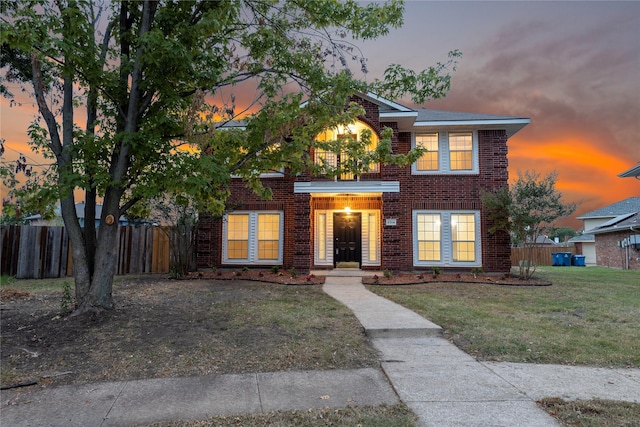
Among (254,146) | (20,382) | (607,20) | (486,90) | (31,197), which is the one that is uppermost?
(607,20)

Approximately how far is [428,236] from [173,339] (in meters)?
10.7

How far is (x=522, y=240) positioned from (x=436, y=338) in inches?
315

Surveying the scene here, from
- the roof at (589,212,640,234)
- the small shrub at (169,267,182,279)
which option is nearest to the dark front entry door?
the small shrub at (169,267,182,279)

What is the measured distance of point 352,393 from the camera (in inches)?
138

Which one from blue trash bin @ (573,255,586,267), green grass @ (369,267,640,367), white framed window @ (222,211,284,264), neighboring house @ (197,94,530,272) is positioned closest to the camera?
green grass @ (369,267,640,367)

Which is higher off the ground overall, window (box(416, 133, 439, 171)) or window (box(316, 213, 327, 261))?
window (box(416, 133, 439, 171))

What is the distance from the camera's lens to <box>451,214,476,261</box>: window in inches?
541

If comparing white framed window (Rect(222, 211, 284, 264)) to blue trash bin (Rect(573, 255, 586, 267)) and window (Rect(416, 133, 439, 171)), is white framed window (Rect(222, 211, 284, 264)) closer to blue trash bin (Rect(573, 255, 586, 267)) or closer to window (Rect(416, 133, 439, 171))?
window (Rect(416, 133, 439, 171))

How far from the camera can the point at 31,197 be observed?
5.50m

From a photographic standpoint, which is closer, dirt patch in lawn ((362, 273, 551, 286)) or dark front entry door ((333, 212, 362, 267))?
dirt patch in lawn ((362, 273, 551, 286))

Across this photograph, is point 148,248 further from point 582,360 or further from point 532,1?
point 532,1

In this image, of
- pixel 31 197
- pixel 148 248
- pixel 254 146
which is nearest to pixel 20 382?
pixel 31 197

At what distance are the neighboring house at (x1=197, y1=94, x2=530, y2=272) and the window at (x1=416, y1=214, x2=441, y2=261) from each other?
0.04 meters

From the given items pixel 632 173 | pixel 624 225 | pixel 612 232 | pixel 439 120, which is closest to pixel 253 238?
Result: pixel 439 120
